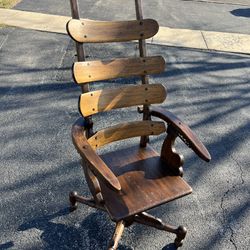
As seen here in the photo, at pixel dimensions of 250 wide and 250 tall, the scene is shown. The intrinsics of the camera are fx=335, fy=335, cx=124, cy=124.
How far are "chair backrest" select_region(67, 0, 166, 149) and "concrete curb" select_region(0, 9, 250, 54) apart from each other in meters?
A: 3.66

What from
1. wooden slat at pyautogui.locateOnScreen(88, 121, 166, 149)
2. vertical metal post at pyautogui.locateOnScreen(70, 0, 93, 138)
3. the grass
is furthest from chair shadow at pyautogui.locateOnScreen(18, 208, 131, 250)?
the grass

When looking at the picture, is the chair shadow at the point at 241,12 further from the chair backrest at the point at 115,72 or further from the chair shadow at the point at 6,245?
the chair shadow at the point at 6,245

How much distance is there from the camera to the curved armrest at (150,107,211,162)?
2.01 meters

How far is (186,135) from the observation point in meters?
2.10

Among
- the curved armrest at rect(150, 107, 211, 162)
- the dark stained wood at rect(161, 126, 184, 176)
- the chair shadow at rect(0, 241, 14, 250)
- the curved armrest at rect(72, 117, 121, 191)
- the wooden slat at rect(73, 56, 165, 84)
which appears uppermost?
the wooden slat at rect(73, 56, 165, 84)

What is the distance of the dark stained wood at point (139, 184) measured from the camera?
2.01m

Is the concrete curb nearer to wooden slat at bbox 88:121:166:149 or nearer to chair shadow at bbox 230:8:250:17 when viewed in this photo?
chair shadow at bbox 230:8:250:17

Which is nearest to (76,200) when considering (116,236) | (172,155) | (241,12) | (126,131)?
(116,236)

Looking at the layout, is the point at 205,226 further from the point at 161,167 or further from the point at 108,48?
the point at 108,48

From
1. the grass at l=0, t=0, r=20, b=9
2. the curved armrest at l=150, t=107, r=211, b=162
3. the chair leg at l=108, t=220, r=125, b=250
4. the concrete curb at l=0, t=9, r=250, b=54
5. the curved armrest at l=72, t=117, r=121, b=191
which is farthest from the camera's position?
the grass at l=0, t=0, r=20, b=9

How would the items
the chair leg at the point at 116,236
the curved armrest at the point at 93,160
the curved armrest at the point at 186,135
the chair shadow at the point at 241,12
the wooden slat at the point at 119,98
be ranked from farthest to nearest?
1. the chair shadow at the point at 241,12
2. the chair leg at the point at 116,236
3. the wooden slat at the point at 119,98
4. the curved armrest at the point at 186,135
5. the curved armrest at the point at 93,160

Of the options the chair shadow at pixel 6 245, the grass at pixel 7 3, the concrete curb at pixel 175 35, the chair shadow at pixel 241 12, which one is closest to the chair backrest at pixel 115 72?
the chair shadow at pixel 6 245

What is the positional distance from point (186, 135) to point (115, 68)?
0.66 metres

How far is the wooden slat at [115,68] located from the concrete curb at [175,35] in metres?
3.66
